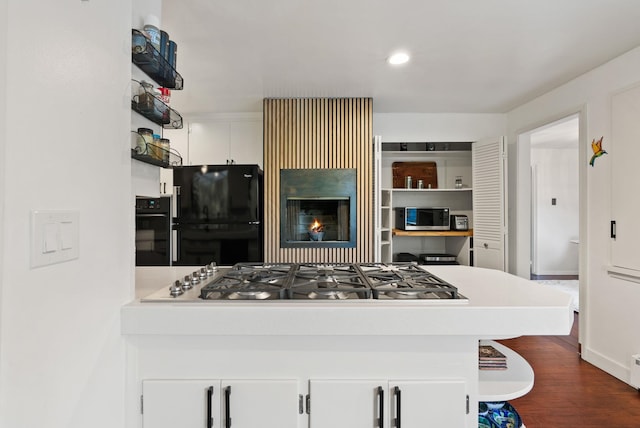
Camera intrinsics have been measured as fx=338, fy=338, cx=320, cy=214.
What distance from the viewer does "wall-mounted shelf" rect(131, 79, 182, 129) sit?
3.76 feet

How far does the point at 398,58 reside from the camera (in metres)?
2.55

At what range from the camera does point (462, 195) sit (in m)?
4.39

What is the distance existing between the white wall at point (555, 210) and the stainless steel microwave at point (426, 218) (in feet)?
10.5

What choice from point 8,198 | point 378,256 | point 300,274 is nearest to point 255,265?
point 300,274

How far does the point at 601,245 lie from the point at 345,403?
280cm

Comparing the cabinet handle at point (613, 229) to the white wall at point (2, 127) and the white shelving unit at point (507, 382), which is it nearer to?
the white shelving unit at point (507, 382)

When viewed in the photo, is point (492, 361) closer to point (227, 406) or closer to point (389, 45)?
point (227, 406)

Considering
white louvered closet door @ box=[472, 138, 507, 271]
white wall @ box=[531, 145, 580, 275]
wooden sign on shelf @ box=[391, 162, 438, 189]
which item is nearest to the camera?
white louvered closet door @ box=[472, 138, 507, 271]

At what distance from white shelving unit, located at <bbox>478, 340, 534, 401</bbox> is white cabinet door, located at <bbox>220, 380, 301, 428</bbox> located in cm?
64

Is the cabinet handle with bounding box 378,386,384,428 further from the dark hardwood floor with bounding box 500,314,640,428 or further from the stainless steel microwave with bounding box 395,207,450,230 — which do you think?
the stainless steel microwave with bounding box 395,207,450,230

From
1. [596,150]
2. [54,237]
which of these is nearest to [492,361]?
[54,237]

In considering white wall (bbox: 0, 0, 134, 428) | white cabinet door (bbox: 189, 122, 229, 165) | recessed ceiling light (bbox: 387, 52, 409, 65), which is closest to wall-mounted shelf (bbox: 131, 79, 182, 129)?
white wall (bbox: 0, 0, 134, 428)

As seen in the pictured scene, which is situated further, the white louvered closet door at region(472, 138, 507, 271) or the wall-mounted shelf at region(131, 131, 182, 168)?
the white louvered closet door at region(472, 138, 507, 271)

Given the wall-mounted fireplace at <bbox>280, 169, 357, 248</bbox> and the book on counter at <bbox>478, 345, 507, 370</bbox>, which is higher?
the wall-mounted fireplace at <bbox>280, 169, 357, 248</bbox>
